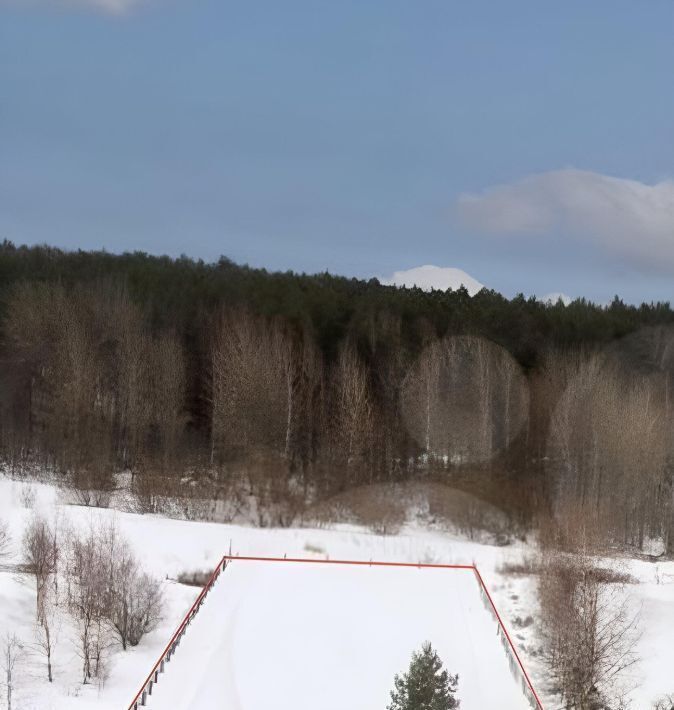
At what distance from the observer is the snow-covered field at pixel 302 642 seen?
56.3 feet

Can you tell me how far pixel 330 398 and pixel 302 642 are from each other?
19271 mm

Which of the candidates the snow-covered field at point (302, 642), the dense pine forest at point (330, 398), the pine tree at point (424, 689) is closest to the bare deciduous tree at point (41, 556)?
the snow-covered field at point (302, 642)

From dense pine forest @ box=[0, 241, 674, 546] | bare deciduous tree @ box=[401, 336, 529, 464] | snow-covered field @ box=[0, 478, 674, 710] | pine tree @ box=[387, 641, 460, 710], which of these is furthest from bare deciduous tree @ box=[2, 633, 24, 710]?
bare deciduous tree @ box=[401, 336, 529, 464]

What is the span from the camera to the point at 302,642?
752 inches

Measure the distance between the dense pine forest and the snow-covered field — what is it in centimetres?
667

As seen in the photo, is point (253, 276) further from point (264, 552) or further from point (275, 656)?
point (275, 656)

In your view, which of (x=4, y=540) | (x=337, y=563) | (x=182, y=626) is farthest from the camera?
(x=337, y=563)

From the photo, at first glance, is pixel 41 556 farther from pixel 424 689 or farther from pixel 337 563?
pixel 424 689

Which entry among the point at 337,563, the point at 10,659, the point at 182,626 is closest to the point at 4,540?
the point at 10,659

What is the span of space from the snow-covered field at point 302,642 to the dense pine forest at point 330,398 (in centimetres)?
667

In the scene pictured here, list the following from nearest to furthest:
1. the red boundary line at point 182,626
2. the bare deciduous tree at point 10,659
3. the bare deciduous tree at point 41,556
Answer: the red boundary line at point 182,626 < the bare deciduous tree at point 10,659 < the bare deciduous tree at point 41,556

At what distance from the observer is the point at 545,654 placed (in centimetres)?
1973

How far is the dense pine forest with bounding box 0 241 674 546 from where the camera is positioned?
3241 centimetres

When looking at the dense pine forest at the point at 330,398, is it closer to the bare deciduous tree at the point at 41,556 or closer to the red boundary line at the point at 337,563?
the red boundary line at the point at 337,563
